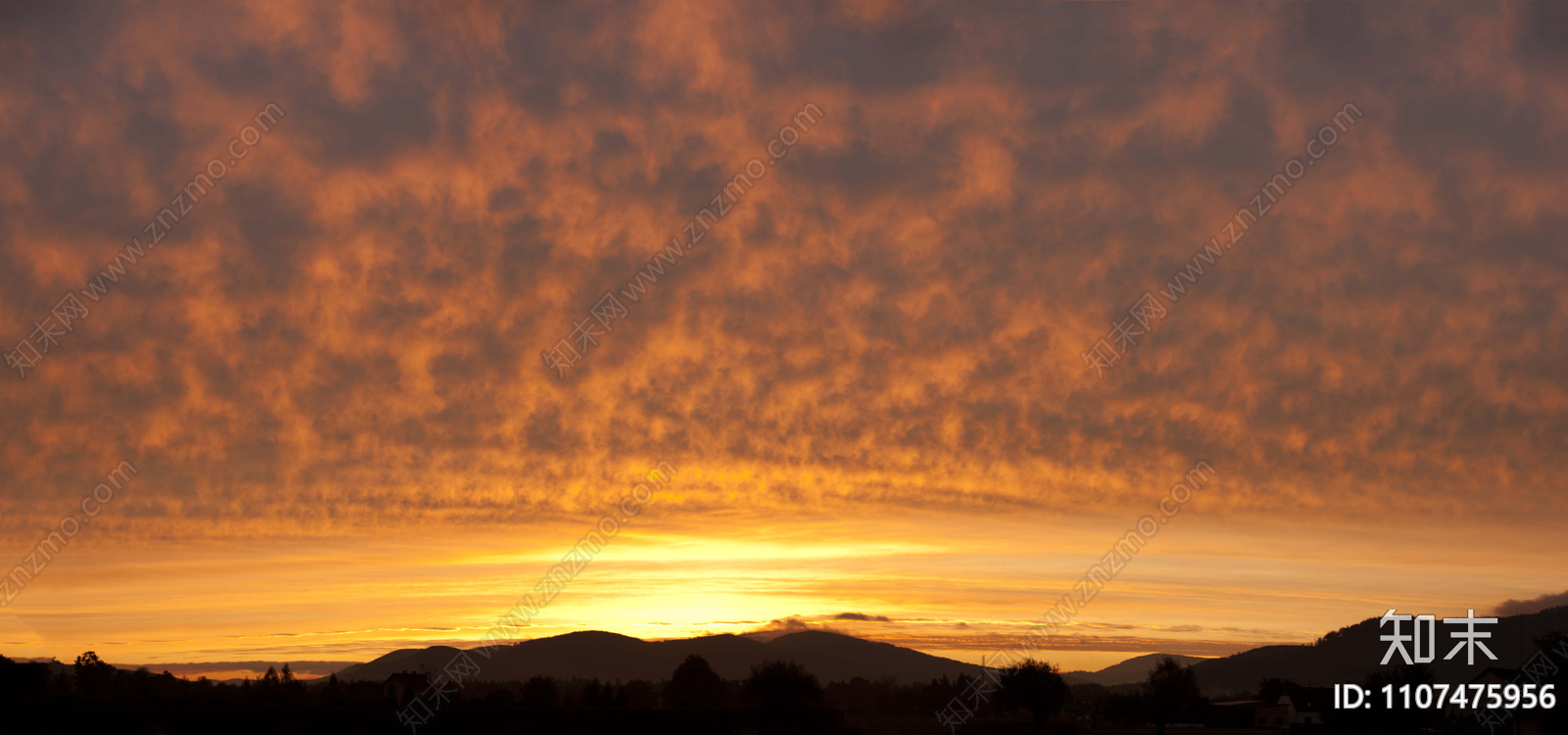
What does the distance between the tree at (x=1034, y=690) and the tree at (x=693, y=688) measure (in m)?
40.9

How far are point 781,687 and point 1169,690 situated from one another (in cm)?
6150

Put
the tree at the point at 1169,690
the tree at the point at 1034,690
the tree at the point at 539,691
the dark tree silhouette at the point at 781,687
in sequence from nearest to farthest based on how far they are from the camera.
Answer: the tree at the point at 539,691 → the dark tree silhouette at the point at 781,687 → the tree at the point at 1034,690 → the tree at the point at 1169,690

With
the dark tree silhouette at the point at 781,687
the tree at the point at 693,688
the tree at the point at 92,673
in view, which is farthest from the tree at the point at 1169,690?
the tree at the point at 92,673

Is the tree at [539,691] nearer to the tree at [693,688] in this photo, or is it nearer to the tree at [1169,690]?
the tree at [693,688]

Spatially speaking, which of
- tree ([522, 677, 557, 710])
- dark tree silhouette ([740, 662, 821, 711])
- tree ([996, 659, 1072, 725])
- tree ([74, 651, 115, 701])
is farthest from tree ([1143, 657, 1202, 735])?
tree ([74, 651, 115, 701])

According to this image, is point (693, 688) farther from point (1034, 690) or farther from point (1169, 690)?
point (1169, 690)

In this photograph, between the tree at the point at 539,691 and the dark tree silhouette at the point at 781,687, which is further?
the dark tree silhouette at the point at 781,687

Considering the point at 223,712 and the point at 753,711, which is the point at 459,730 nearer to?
the point at 223,712

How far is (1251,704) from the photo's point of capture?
558 ft

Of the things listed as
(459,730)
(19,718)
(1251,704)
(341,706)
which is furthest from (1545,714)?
(19,718)

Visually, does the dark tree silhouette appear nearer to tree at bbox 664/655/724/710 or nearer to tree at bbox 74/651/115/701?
tree at bbox 664/655/724/710

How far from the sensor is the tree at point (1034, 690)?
154750mm

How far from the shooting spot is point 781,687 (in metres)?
145

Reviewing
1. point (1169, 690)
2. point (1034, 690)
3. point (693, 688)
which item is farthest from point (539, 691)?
point (1169, 690)
